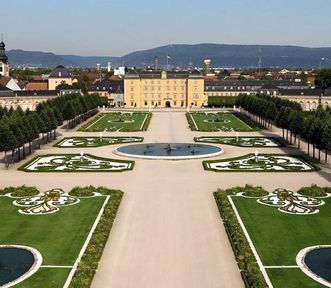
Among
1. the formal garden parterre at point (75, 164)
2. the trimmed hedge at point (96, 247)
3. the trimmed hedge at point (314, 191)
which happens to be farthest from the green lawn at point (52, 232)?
the trimmed hedge at point (314, 191)

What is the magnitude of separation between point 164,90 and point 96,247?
128137 millimetres

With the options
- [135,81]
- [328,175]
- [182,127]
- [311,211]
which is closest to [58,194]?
[311,211]

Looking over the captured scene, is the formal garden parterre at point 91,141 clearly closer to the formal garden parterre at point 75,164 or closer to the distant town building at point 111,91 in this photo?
the formal garden parterre at point 75,164

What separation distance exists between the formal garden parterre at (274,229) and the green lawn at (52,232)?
29.7 feet

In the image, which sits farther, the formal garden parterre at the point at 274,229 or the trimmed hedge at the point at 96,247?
the formal garden parterre at the point at 274,229

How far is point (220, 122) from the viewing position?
103750mm

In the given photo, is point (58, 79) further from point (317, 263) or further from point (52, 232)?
point (317, 263)

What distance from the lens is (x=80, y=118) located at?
107 meters

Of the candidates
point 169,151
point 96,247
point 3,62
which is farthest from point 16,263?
point 3,62

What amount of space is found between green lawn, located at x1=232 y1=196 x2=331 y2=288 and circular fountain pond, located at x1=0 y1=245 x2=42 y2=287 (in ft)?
39.9

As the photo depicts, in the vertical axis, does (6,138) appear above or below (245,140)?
above

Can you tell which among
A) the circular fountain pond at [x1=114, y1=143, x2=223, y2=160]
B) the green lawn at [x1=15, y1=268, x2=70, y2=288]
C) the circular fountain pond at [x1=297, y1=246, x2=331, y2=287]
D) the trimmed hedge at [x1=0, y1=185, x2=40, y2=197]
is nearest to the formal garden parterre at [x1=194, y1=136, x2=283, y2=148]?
the circular fountain pond at [x1=114, y1=143, x2=223, y2=160]

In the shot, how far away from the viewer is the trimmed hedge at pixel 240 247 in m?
25.4

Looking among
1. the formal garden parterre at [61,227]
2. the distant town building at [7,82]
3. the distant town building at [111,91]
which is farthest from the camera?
the distant town building at [111,91]
